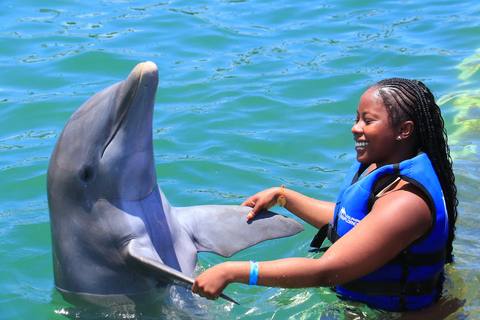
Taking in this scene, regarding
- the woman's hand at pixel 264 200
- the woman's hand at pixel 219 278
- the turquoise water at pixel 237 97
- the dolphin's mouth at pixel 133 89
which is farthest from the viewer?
the turquoise water at pixel 237 97

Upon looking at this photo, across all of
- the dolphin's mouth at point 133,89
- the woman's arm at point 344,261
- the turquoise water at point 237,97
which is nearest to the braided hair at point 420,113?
the woman's arm at point 344,261

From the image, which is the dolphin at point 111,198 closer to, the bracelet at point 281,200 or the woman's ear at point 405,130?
the bracelet at point 281,200

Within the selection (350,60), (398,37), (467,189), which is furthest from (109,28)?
(467,189)

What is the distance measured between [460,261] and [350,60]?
5326mm

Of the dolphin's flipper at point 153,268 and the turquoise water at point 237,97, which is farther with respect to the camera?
the turquoise water at point 237,97

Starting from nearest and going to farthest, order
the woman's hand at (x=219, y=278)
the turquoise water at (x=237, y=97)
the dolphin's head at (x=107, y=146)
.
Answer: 1. the woman's hand at (x=219, y=278)
2. the dolphin's head at (x=107, y=146)
3. the turquoise water at (x=237, y=97)

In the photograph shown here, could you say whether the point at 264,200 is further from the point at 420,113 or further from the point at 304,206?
the point at 420,113

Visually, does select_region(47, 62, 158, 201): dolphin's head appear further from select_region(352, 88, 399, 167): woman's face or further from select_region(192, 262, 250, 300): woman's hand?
select_region(352, 88, 399, 167): woman's face

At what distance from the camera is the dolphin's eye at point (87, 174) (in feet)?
12.9

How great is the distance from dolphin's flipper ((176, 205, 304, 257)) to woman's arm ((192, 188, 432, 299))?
0.99 m

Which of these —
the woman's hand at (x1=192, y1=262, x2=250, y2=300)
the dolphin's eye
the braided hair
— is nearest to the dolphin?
the dolphin's eye

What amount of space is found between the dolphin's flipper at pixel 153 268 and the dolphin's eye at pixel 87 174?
0.51m

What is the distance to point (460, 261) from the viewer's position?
15.9 ft

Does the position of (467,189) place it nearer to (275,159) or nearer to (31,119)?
(275,159)
